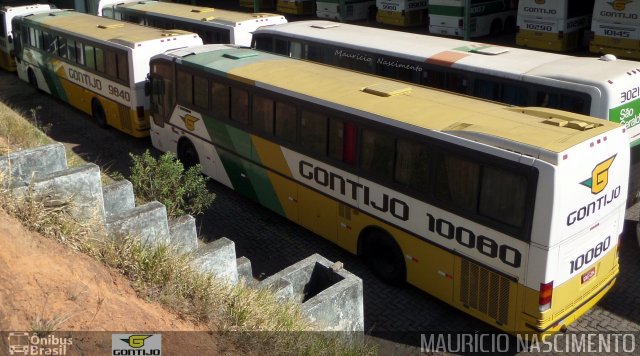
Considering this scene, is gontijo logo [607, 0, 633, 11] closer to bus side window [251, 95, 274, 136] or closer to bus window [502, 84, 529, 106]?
bus window [502, 84, 529, 106]

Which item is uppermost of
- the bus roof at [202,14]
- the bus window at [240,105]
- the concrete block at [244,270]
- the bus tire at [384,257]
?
the bus roof at [202,14]

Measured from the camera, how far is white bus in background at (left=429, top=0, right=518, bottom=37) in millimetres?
27603

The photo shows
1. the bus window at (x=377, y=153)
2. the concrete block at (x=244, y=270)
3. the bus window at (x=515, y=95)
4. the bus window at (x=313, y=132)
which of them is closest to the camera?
the concrete block at (x=244, y=270)

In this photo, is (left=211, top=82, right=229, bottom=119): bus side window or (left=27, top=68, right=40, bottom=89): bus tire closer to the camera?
(left=211, top=82, right=229, bottom=119): bus side window

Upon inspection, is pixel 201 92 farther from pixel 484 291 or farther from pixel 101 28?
pixel 484 291

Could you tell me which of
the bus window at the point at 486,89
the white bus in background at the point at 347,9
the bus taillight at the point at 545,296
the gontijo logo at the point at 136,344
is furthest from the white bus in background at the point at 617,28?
the gontijo logo at the point at 136,344

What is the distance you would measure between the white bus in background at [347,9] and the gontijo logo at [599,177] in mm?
25331

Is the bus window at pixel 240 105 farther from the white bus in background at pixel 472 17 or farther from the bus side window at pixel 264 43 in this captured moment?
the white bus in background at pixel 472 17

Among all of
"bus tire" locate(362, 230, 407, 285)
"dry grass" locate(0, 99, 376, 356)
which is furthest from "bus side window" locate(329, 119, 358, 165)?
"dry grass" locate(0, 99, 376, 356)

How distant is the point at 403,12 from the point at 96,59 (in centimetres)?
1683

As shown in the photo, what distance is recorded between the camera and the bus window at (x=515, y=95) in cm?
1161

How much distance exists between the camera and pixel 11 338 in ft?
18.0

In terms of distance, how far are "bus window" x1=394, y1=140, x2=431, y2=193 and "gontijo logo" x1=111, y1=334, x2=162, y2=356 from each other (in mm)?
4283

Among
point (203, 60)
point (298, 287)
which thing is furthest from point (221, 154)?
point (298, 287)
